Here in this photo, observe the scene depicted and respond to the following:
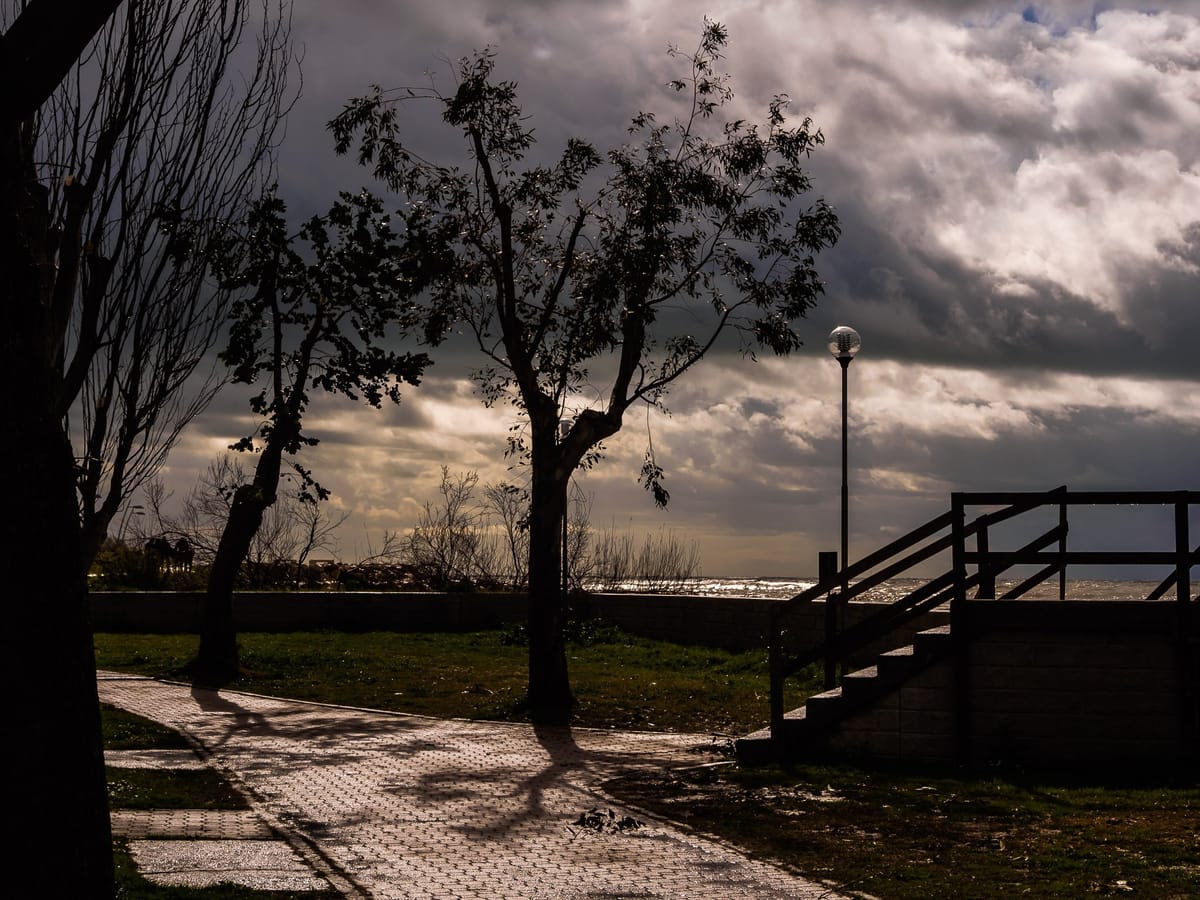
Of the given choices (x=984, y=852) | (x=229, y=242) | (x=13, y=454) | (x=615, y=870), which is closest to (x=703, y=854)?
(x=615, y=870)

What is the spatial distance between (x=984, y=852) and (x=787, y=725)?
4099 millimetres

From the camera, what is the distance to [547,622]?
1828cm

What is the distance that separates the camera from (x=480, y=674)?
22.8 metres

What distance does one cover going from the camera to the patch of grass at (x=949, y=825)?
28.0 ft

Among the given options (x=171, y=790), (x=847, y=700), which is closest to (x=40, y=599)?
(x=171, y=790)

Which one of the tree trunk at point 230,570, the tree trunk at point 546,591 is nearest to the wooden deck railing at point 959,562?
the tree trunk at point 546,591

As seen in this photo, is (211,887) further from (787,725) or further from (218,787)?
(787,725)

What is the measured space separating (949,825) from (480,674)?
1327cm

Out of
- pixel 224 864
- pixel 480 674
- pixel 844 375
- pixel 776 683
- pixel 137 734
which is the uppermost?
pixel 844 375

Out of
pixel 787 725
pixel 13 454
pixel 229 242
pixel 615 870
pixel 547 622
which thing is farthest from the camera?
pixel 547 622

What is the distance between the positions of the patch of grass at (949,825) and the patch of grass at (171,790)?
3297 millimetres

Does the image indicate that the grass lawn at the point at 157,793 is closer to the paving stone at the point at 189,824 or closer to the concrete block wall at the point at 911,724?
the paving stone at the point at 189,824

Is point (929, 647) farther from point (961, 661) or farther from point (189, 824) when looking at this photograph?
point (189, 824)

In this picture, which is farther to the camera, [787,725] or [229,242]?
[787,725]
